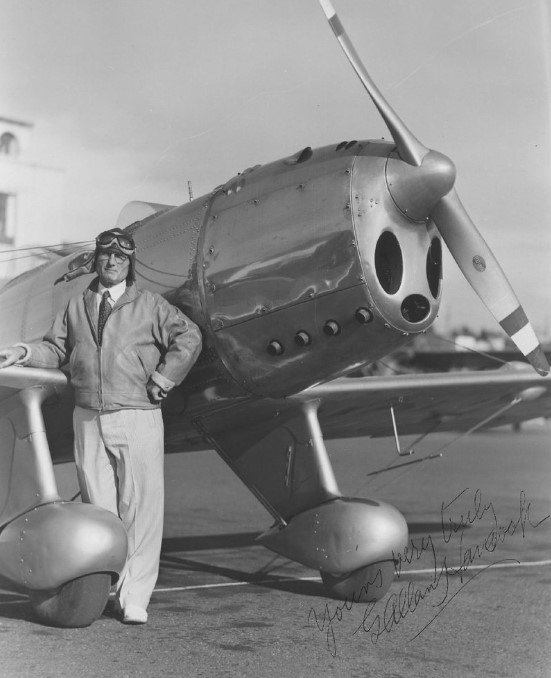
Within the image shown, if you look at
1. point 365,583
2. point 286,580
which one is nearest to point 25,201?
point 286,580

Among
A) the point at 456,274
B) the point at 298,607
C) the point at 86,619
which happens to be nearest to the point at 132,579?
the point at 86,619

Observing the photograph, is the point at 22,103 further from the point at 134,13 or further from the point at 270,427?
the point at 270,427

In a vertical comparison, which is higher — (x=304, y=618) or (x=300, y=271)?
(x=300, y=271)

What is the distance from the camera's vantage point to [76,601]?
4.61 meters

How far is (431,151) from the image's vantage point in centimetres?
452

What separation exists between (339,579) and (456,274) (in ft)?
6.92

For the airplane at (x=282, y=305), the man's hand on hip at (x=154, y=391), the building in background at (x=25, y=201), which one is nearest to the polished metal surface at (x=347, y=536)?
the airplane at (x=282, y=305)

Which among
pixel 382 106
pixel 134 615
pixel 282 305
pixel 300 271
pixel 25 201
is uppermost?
pixel 382 106

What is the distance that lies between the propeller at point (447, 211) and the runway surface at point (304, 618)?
4.84 ft

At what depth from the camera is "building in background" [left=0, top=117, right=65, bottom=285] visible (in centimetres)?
580

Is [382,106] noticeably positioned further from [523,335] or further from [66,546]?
[66,546]

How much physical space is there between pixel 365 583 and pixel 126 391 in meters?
2.08

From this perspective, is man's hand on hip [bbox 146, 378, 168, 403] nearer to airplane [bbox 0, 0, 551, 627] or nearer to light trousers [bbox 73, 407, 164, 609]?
light trousers [bbox 73, 407, 164, 609]

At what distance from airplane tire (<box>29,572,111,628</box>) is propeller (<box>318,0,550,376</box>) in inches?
93.1
